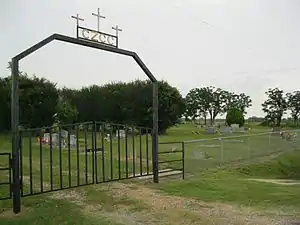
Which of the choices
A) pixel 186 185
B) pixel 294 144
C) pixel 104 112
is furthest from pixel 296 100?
pixel 186 185

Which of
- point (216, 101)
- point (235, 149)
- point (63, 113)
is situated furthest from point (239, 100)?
point (235, 149)

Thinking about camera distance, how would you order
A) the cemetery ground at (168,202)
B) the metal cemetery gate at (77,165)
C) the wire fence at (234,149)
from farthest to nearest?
the wire fence at (234,149), the metal cemetery gate at (77,165), the cemetery ground at (168,202)

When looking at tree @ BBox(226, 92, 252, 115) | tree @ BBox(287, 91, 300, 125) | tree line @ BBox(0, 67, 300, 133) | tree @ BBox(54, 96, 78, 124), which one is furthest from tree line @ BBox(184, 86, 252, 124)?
tree @ BBox(54, 96, 78, 124)

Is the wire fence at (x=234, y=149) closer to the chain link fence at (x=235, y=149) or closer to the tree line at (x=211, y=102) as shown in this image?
the chain link fence at (x=235, y=149)

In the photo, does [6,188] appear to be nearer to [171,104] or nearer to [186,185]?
[186,185]

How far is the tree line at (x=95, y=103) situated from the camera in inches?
1283

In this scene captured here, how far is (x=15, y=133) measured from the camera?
24.3ft

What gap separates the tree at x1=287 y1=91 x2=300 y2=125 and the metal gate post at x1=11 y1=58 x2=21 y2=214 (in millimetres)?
57649

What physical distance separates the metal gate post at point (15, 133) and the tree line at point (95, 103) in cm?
2525

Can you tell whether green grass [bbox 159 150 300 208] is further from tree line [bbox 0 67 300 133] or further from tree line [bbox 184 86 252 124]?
tree line [bbox 184 86 252 124]

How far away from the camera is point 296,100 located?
60.3 metres

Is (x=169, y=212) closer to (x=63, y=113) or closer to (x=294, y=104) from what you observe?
(x=63, y=113)

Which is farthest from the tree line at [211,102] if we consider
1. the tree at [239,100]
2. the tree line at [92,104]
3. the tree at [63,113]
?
the tree at [63,113]

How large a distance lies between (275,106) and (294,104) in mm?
2767
